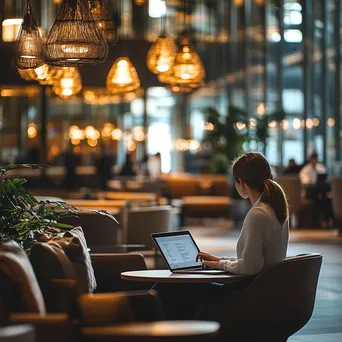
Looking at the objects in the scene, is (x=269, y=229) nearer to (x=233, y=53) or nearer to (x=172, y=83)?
(x=172, y=83)

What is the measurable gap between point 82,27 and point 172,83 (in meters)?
4.53

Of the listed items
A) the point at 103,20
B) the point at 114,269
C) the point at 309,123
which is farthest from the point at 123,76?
the point at 309,123

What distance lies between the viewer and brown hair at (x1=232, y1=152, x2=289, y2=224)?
546 centimetres

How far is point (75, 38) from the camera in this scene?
643 centimetres

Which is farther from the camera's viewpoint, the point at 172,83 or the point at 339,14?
the point at 339,14

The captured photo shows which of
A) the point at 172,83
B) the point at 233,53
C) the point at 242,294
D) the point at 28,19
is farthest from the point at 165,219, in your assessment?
the point at 233,53

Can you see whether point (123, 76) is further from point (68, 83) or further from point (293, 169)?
point (293, 169)

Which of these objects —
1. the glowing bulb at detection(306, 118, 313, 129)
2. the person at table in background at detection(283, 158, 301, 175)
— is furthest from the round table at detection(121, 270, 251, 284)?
the glowing bulb at detection(306, 118, 313, 129)

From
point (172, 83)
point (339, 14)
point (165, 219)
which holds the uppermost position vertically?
point (339, 14)

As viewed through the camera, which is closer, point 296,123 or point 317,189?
point 317,189

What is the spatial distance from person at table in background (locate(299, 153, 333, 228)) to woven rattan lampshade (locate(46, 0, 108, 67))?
12.3 meters

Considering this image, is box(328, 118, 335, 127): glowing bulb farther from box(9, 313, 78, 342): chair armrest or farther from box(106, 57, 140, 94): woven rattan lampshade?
box(9, 313, 78, 342): chair armrest

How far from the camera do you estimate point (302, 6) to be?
20906 millimetres

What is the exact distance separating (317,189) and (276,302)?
13437 mm
